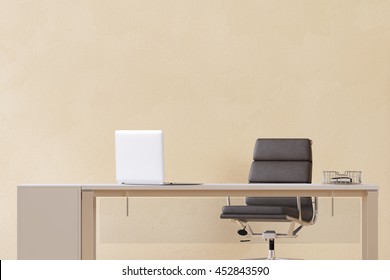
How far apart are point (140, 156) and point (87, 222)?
0.45 meters

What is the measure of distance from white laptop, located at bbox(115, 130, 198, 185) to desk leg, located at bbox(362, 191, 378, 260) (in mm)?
1114

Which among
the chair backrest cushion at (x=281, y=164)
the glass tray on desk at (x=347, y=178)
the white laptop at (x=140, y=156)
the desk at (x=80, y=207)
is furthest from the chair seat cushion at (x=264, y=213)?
the white laptop at (x=140, y=156)

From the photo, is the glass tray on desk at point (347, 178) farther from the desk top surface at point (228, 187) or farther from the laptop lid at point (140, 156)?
the laptop lid at point (140, 156)

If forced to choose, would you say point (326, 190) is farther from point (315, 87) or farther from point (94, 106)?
A: point (94, 106)

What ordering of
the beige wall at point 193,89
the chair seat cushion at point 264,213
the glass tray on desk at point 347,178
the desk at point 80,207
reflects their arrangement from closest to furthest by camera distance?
the desk at point 80,207 → the glass tray on desk at point 347,178 → the chair seat cushion at point 264,213 → the beige wall at point 193,89

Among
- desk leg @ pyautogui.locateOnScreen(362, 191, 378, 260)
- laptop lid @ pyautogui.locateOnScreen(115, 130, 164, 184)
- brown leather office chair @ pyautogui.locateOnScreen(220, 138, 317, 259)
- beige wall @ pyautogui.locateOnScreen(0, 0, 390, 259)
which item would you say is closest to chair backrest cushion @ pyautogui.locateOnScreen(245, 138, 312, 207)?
brown leather office chair @ pyautogui.locateOnScreen(220, 138, 317, 259)

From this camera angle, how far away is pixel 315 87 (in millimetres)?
6172

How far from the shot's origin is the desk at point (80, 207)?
160 inches

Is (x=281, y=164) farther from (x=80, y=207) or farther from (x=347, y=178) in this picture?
(x=80, y=207)

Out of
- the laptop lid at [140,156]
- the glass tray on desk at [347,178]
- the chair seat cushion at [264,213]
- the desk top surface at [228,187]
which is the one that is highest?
the laptop lid at [140,156]

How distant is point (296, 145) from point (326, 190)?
1518mm

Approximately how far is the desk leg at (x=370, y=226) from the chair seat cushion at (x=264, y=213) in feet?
4.22

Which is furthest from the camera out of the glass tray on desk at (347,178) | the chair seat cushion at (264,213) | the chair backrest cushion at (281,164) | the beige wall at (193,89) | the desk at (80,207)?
the beige wall at (193,89)

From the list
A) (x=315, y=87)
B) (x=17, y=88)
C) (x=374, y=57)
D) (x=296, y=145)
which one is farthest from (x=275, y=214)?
(x=17, y=88)
